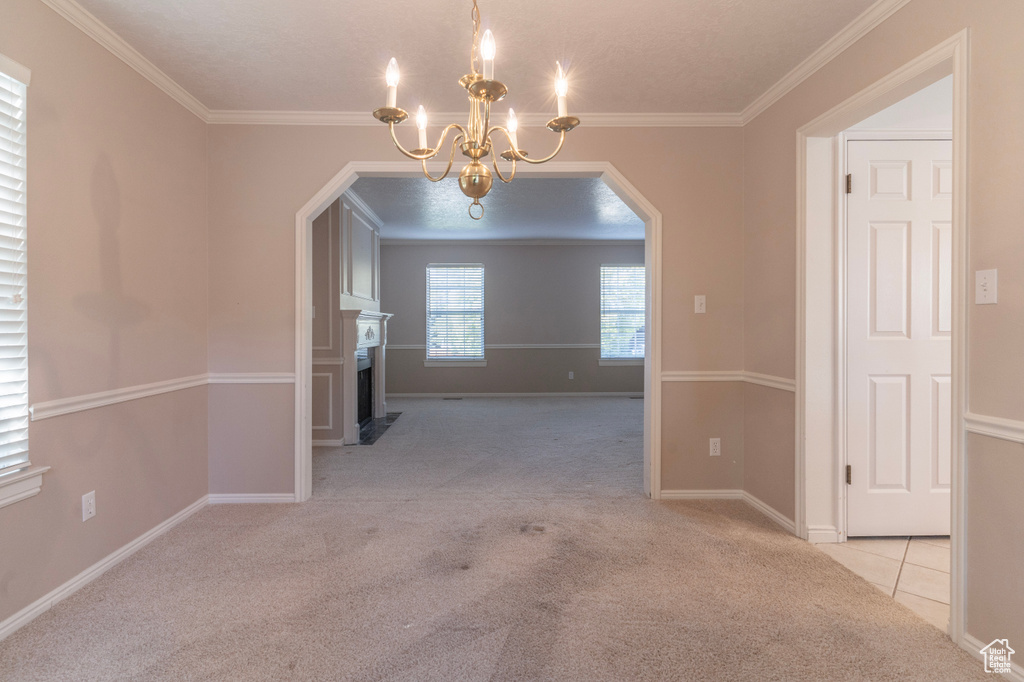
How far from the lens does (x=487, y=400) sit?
8352 mm

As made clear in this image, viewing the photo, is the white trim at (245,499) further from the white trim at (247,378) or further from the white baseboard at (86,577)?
the white trim at (247,378)

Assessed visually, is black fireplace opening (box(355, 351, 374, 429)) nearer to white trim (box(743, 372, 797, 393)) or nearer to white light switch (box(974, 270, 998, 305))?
white trim (box(743, 372, 797, 393))

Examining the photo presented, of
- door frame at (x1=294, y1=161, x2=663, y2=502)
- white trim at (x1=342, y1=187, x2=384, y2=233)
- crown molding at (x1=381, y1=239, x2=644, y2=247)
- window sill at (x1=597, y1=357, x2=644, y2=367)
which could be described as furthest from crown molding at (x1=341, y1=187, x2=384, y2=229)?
window sill at (x1=597, y1=357, x2=644, y2=367)

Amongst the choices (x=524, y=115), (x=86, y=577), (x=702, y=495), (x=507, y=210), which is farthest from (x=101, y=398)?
(x=507, y=210)

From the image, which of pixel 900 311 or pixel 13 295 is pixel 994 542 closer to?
pixel 900 311

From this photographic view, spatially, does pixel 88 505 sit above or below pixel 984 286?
below

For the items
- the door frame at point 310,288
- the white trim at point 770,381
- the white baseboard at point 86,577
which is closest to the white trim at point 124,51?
the door frame at point 310,288

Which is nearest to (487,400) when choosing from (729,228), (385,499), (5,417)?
(385,499)

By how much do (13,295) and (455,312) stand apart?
272 inches

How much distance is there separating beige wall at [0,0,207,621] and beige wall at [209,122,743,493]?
0.57 ft

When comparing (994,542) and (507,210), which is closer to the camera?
(994,542)

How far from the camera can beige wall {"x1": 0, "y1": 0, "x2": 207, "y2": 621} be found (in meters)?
2.08

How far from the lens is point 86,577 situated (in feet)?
7.63

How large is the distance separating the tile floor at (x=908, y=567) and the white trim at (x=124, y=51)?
14.0ft
